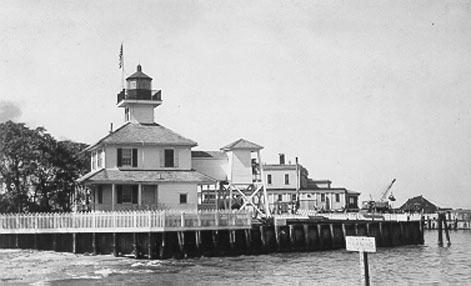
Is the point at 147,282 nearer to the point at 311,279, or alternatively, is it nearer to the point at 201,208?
the point at 311,279

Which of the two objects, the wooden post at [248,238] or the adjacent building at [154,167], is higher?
the adjacent building at [154,167]

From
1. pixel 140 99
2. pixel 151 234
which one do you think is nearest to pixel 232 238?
pixel 151 234

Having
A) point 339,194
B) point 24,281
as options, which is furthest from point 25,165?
point 339,194

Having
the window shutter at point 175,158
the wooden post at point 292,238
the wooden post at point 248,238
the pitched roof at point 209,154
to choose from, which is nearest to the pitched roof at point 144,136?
the window shutter at point 175,158

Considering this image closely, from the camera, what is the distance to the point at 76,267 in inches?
1554

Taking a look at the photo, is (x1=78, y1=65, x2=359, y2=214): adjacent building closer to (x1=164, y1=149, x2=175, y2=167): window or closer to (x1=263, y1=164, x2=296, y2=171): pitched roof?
(x1=164, y1=149, x2=175, y2=167): window

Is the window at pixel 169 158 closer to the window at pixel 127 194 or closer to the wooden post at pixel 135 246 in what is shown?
the window at pixel 127 194

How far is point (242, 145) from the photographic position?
189 ft

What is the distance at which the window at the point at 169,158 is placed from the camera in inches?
2191

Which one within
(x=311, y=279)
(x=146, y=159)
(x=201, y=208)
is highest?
(x=146, y=159)

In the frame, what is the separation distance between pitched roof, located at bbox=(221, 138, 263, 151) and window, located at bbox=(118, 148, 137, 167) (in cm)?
708

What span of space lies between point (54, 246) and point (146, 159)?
10.1 meters

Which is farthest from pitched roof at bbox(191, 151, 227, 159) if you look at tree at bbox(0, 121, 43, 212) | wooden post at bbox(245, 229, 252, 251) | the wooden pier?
tree at bbox(0, 121, 43, 212)

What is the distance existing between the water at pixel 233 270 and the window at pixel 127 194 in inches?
302
